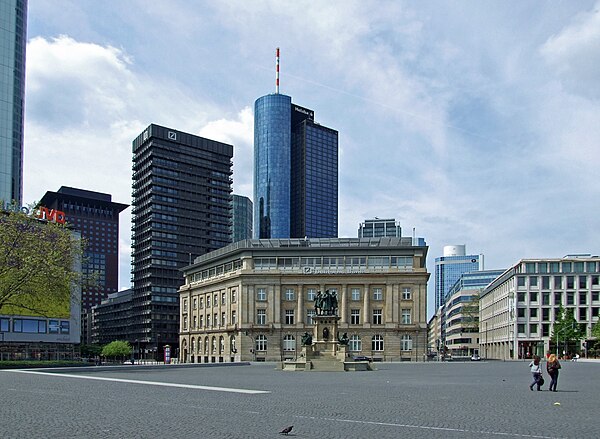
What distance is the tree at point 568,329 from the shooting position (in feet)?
436

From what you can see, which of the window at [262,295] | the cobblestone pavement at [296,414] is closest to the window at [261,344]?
the window at [262,295]

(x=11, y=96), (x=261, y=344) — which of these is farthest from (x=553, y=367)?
(x=11, y=96)

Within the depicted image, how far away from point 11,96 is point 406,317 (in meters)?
115

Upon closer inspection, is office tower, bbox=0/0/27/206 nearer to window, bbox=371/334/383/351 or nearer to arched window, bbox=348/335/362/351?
arched window, bbox=348/335/362/351

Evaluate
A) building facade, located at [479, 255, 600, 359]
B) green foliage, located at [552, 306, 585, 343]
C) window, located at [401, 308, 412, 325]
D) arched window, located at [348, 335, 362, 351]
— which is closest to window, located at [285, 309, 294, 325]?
arched window, located at [348, 335, 362, 351]

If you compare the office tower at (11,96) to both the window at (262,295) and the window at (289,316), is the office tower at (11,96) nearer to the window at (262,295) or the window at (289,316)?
the window at (262,295)

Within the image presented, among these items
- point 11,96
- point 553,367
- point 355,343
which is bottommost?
point 355,343

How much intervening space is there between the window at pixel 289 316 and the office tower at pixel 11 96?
89216mm

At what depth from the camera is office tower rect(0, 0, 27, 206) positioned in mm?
177500

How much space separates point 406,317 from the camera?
11819cm

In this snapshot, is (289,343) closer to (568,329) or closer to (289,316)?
(289,316)

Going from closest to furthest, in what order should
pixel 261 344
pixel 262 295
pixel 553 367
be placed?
pixel 553 367
pixel 261 344
pixel 262 295

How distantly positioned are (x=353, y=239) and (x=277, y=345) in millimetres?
21497

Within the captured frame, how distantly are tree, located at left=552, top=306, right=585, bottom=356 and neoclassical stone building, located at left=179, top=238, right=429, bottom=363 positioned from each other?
32.8 m
